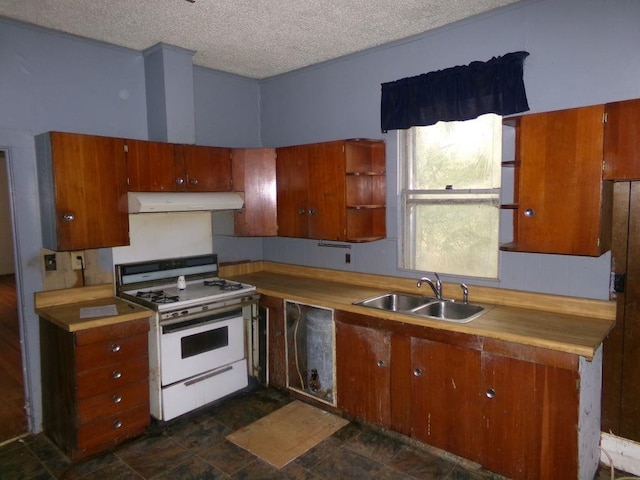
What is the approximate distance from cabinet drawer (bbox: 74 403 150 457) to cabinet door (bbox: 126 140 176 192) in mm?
1589

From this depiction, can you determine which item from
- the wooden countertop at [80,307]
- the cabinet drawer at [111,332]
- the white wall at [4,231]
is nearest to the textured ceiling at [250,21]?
the wooden countertop at [80,307]

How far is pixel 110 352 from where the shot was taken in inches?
113

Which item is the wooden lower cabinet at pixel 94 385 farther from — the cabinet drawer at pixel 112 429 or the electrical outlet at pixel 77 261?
the electrical outlet at pixel 77 261

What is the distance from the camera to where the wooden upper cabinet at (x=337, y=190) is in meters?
3.45

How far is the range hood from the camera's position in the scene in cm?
314

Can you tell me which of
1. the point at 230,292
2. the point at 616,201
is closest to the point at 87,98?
the point at 230,292

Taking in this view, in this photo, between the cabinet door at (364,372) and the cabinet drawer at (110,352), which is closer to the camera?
the cabinet drawer at (110,352)

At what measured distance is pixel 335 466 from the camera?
8.88 feet

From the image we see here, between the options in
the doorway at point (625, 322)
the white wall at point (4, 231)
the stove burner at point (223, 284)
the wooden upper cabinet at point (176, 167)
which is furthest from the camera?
the white wall at point (4, 231)

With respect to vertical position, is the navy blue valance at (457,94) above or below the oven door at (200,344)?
above

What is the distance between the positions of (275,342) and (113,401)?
4.13 ft

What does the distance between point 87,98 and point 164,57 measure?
0.67 m

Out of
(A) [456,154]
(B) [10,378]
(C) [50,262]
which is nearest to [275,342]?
(C) [50,262]

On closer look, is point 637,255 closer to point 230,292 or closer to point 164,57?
point 230,292
